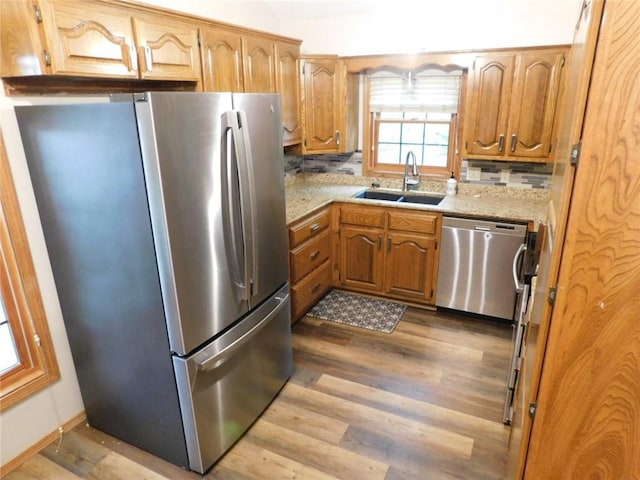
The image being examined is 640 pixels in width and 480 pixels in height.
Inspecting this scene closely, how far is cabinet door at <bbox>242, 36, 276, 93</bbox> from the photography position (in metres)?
2.77

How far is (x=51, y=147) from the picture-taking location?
5.68ft

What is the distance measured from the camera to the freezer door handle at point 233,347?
181 centimetres

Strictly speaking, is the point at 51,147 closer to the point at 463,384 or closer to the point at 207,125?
the point at 207,125

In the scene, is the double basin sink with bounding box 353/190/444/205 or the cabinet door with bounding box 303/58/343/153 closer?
the cabinet door with bounding box 303/58/343/153

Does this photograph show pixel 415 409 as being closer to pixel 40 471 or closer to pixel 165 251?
pixel 165 251

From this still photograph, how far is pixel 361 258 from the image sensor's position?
3.52 meters

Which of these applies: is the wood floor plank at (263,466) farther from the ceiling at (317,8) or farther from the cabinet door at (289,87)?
the ceiling at (317,8)

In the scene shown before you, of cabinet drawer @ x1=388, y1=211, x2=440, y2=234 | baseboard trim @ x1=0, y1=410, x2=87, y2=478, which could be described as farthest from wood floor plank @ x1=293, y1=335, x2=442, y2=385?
baseboard trim @ x1=0, y1=410, x2=87, y2=478

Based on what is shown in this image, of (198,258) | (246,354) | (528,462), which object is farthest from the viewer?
(246,354)

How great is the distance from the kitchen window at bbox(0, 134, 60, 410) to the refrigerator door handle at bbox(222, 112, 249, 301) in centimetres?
97

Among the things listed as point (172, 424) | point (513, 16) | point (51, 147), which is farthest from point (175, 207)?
point (513, 16)

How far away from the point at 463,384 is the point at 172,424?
1.68 metres

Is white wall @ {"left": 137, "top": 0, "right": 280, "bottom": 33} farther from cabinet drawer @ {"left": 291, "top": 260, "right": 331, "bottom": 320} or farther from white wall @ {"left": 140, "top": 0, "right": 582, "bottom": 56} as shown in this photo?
cabinet drawer @ {"left": 291, "top": 260, "right": 331, "bottom": 320}

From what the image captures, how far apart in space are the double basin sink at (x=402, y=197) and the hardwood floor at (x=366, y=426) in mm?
1210
